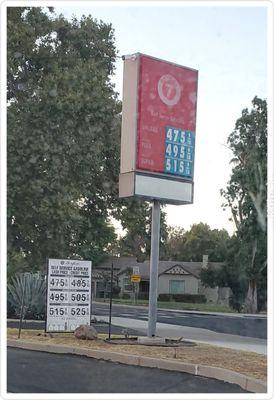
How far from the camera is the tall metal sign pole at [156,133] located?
11.4 metres

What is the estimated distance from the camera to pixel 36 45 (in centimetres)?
1897

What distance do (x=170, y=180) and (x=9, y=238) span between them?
6.09m

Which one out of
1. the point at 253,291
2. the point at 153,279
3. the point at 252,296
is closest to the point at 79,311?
the point at 153,279

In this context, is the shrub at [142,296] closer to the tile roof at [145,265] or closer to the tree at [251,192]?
the tile roof at [145,265]

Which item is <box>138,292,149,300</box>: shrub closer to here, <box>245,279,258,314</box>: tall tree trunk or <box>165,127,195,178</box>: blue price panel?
<box>245,279,258,314</box>: tall tree trunk

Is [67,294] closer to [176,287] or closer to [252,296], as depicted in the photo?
[252,296]

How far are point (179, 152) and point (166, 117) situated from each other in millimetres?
781

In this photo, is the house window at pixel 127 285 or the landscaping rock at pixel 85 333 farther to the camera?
the house window at pixel 127 285

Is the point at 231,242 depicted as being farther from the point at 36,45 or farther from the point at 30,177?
the point at 36,45

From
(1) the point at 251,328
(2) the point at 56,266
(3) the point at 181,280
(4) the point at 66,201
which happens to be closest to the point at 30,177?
(4) the point at 66,201

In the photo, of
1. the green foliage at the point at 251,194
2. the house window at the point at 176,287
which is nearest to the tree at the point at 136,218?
the green foliage at the point at 251,194

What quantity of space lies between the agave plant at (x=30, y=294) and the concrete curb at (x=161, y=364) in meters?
5.33

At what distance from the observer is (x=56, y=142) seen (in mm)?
17000

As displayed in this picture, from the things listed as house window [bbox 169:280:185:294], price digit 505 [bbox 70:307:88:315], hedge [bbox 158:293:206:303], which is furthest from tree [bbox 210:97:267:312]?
house window [bbox 169:280:185:294]
